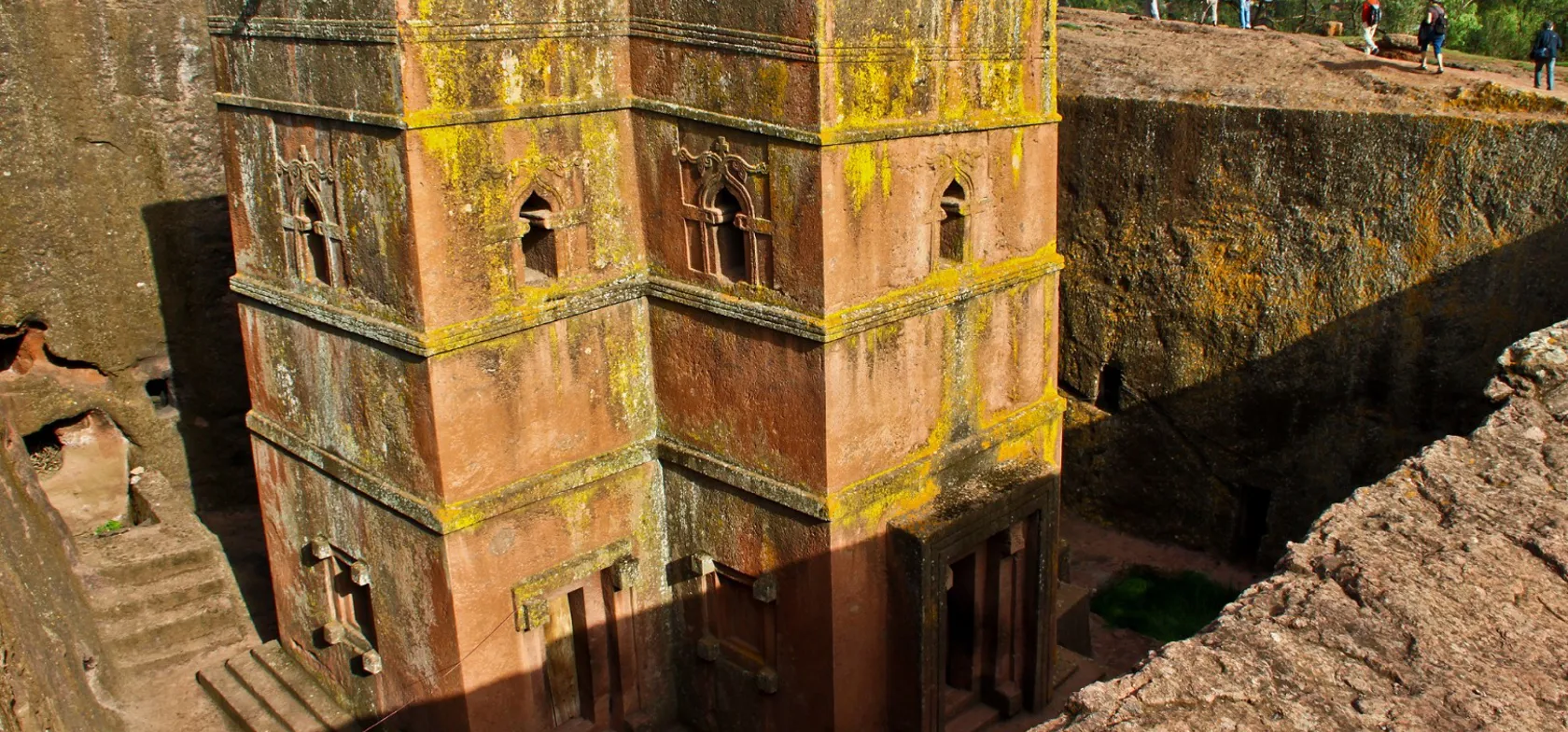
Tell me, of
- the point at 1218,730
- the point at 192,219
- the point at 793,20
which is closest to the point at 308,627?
the point at 192,219

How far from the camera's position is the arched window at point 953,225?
7.88m

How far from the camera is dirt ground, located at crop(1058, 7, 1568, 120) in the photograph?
38.4ft

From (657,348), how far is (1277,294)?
20.5 ft

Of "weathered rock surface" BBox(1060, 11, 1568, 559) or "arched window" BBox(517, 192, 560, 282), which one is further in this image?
"weathered rock surface" BBox(1060, 11, 1568, 559)

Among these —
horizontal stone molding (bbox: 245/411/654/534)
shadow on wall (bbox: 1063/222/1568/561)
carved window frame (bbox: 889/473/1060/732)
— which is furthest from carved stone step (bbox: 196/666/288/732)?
shadow on wall (bbox: 1063/222/1568/561)

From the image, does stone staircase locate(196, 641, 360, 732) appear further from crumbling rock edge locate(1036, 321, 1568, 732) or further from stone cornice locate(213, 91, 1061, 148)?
crumbling rock edge locate(1036, 321, 1568, 732)

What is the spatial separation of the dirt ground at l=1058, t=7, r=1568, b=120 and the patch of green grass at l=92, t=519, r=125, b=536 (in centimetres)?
964

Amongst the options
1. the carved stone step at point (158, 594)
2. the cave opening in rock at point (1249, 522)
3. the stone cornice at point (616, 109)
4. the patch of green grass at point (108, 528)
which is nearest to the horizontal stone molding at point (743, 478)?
the stone cornice at point (616, 109)

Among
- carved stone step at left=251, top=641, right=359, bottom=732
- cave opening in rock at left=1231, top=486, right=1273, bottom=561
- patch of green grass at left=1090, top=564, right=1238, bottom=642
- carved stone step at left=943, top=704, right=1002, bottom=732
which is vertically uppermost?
carved stone step at left=251, top=641, right=359, bottom=732

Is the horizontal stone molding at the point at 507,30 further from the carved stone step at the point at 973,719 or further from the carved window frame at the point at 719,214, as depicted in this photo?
the carved stone step at the point at 973,719

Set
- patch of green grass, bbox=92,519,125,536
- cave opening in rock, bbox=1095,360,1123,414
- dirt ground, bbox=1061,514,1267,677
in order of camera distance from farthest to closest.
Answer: cave opening in rock, bbox=1095,360,1123,414, dirt ground, bbox=1061,514,1267,677, patch of green grass, bbox=92,519,125,536

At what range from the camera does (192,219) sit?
12.1 m

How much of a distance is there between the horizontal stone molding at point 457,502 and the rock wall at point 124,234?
159 inches

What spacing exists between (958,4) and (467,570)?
4299 mm
